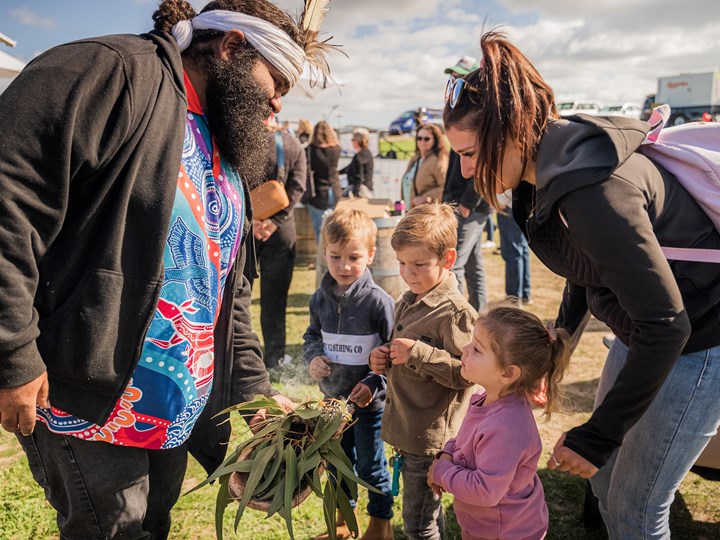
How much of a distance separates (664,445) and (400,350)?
2.98ft

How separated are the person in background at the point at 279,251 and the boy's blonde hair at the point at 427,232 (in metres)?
2.32

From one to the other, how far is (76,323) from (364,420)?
5.10ft

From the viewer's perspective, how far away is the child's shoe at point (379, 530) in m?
2.63

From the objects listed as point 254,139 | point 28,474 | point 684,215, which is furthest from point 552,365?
point 28,474

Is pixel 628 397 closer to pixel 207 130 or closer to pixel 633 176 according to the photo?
pixel 633 176

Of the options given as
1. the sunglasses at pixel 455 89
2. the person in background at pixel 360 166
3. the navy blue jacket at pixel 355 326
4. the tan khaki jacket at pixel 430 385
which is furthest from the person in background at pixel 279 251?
the person in background at pixel 360 166

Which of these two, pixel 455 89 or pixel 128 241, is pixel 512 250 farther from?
pixel 128 241

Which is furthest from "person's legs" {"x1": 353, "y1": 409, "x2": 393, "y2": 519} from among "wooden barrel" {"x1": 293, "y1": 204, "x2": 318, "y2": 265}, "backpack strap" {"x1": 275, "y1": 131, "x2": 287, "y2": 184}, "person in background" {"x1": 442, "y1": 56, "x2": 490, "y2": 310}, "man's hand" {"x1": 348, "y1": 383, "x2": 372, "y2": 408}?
"wooden barrel" {"x1": 293, "y1": 204, "x2": 318, "y2": 265}

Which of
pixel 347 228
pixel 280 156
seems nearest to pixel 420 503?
pixel 347 228

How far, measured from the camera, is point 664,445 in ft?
5.61

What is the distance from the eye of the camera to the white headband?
5.87 ft

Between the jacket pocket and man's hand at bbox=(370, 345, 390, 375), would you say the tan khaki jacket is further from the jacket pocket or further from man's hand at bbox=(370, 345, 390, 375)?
the jacket pocket

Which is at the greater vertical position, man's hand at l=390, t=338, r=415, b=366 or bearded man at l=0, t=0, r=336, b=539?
Result: bearded man at l=0, t=0, r=336, b=539

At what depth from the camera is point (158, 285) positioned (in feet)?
4.92
